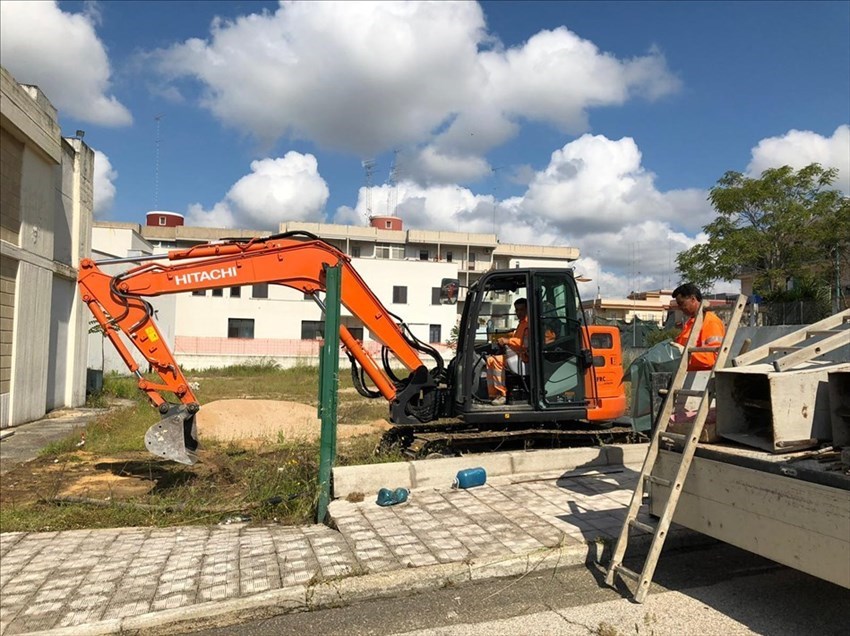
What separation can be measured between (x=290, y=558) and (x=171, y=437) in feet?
9.18

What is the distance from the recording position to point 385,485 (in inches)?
262

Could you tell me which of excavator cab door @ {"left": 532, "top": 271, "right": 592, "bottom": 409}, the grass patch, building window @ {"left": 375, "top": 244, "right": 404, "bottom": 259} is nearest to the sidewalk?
the grass patch

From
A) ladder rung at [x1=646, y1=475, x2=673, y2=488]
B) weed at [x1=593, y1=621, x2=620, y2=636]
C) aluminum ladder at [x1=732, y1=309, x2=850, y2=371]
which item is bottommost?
weed at [x1=593, y1=621, x2=620, y2=636]

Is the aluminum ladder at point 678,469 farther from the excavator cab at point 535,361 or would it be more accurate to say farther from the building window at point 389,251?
the building window at point 389,251

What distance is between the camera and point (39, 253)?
1443 centimetres

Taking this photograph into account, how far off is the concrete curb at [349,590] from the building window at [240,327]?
126ft

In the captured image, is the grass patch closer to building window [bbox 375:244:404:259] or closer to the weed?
the weed

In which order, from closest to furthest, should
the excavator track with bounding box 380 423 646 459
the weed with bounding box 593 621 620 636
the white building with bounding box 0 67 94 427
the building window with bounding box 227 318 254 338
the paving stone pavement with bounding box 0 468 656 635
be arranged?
the weed with bounding box 593 621 620 636 < the paving stone pavement with bounding box 0 468 656 635 < the excavator track with bounding box 380 423 646 459 < the white building with bounding box 0 67 94 427 < the building window with bounding box 227 318 254 338

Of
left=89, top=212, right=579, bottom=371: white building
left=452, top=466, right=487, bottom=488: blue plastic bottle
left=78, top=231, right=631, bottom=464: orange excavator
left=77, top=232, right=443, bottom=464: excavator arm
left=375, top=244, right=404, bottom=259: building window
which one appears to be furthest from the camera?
left=375, top=244, right=404, bottom=259: building window

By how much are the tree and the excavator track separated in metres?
17.6

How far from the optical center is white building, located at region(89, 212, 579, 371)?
34000 millimetres

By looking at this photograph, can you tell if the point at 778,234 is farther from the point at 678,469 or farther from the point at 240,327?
the point at 240,327

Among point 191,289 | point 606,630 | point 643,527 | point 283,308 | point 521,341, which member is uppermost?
point 283,308

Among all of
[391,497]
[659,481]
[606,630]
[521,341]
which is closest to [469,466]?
[391,497]
